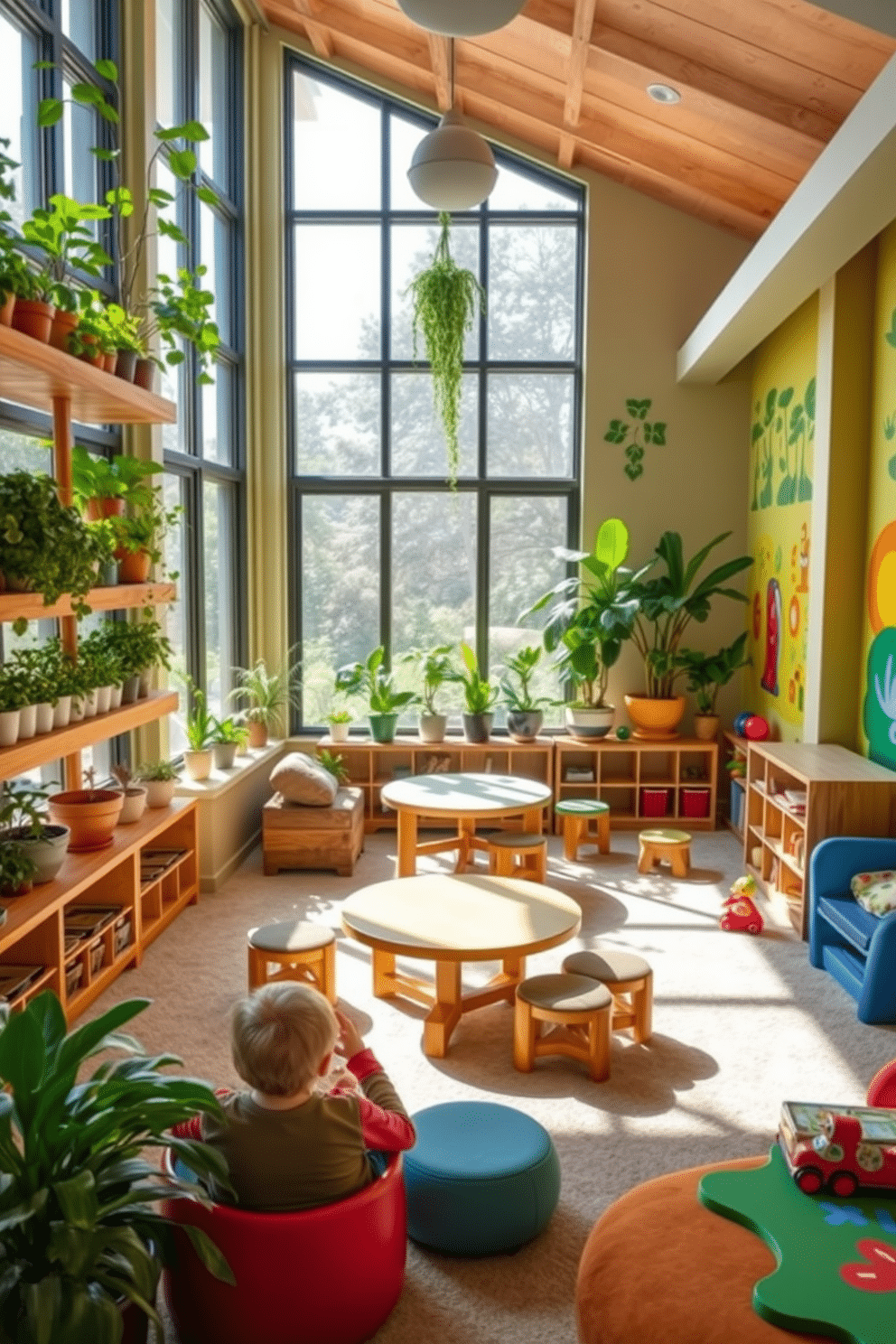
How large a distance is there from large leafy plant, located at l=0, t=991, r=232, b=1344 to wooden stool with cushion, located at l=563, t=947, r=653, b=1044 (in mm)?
1976

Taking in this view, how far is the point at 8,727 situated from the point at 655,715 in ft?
16.0

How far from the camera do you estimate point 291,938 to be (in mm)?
4227

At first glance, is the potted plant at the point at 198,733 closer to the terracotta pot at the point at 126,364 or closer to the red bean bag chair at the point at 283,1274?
the terracotta pot at the point at 126,364

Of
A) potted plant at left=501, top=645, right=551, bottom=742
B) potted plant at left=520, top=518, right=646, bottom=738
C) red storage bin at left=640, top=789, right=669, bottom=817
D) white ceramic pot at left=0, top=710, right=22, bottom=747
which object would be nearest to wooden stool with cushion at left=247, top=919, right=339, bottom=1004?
white ceramic pot at left=0, top=710, right=22, bottom=747

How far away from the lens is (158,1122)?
2121 mm

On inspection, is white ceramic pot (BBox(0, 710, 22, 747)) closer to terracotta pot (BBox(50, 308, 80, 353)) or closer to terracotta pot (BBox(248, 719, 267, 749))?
terracotta pot (BBox(50, 308, 80, 353))

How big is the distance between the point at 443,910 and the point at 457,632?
13.4 ft

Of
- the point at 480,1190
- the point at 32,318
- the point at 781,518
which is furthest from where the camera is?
the point at 781,518

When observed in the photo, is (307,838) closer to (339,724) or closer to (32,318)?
(339,724)

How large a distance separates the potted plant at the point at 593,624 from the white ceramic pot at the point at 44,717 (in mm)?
4088

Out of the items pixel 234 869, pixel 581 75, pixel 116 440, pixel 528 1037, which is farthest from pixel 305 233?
pixel 528 1037

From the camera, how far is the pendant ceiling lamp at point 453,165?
4.50 metres

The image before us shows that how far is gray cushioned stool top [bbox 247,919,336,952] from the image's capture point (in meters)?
4.15

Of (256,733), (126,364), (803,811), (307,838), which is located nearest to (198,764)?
(307,838)
